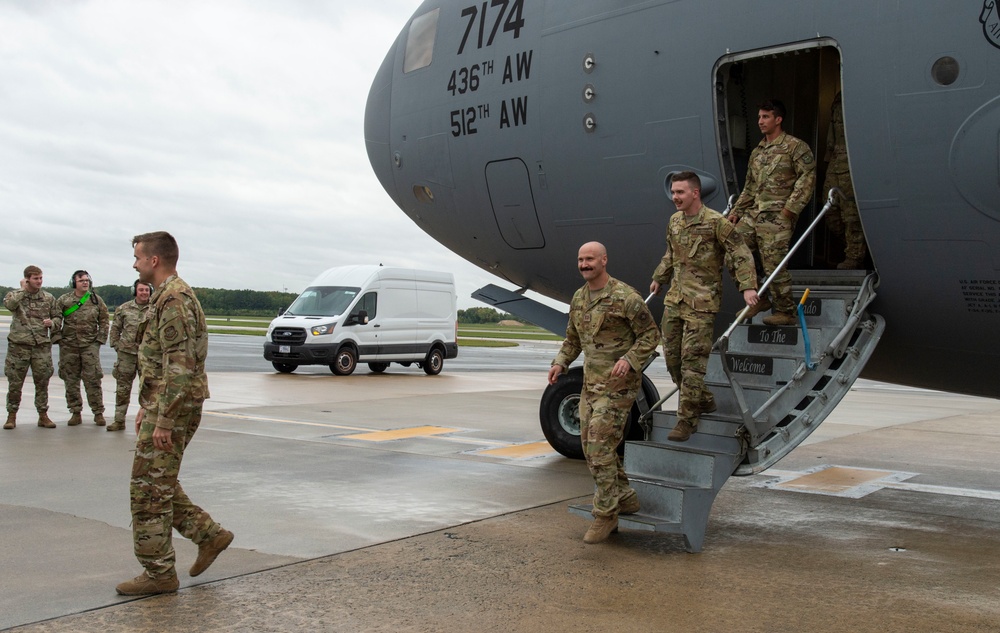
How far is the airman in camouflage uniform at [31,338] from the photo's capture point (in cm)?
1112

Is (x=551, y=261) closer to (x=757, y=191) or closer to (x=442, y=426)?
(x=757, y=191)

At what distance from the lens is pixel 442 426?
40.5ft

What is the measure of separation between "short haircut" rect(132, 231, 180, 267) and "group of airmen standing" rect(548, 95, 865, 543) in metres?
2.54

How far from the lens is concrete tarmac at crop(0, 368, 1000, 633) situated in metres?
4.59

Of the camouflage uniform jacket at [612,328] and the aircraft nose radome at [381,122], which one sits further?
the aircraft nose radome at [381,122]

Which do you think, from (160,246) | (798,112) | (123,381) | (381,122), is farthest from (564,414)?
(123,381)

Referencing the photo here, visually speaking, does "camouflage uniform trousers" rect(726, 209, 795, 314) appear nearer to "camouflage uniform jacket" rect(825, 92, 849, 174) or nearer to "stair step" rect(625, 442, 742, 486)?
"camouflage uniform jacket" rect(825, 92, 849, 174)

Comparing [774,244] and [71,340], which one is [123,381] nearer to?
[71,340]

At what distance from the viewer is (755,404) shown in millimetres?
6547

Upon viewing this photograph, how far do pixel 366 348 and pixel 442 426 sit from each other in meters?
9.31

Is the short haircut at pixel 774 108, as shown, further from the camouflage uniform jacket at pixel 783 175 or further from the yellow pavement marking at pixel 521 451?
the yellow pavement marking at pixel 521 451

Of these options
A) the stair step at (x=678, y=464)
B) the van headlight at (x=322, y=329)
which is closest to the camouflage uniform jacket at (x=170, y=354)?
the stair step at (x=678, y=464)

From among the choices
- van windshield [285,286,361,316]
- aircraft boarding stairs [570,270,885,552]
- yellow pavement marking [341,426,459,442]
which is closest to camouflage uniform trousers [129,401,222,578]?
aircraft boarding stairs [570,270,885,552]

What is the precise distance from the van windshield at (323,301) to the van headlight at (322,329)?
0.50 m
